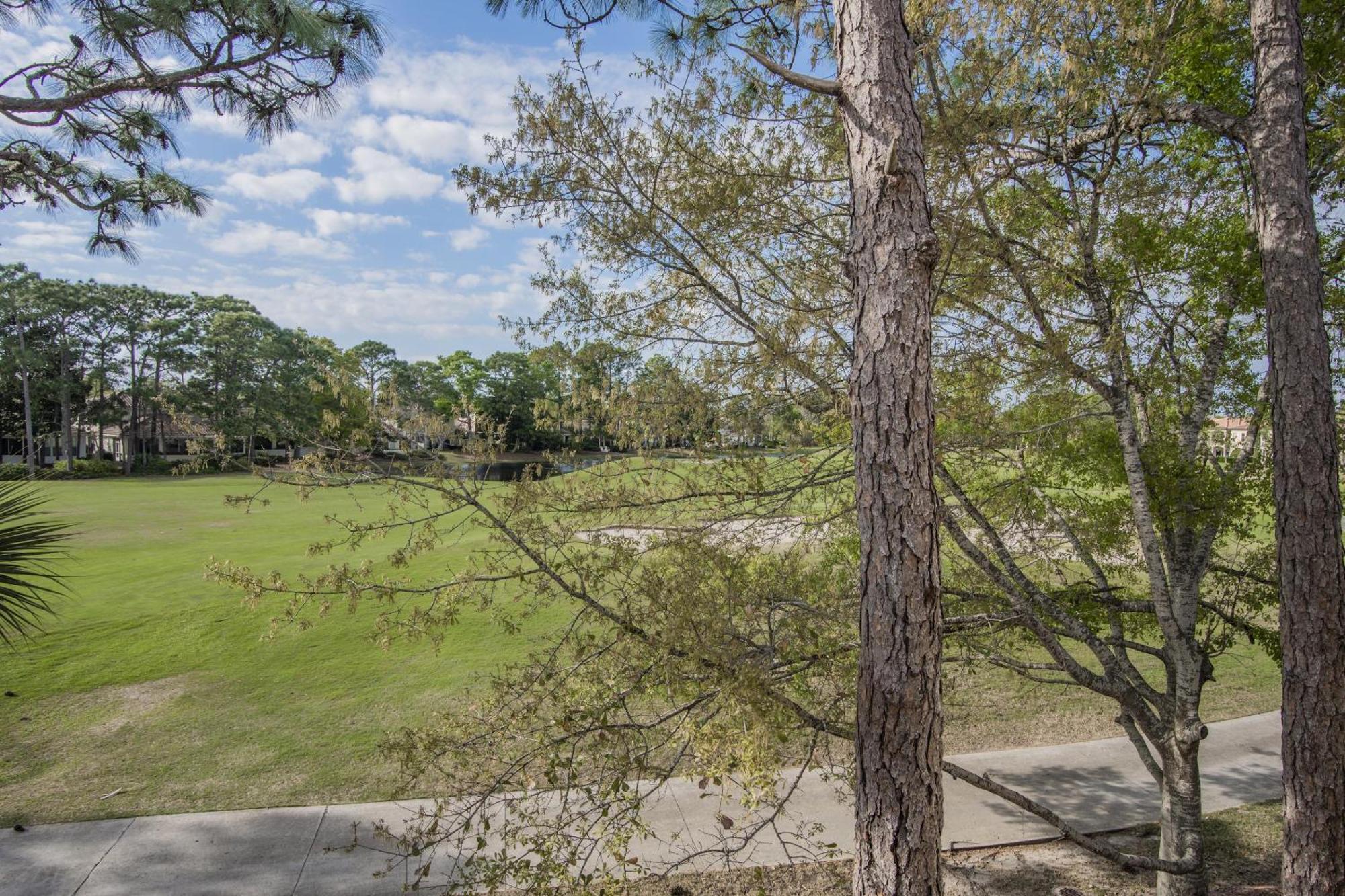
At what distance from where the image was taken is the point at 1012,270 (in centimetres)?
384

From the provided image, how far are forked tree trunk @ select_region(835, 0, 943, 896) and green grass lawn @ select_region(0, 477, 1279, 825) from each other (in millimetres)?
2179

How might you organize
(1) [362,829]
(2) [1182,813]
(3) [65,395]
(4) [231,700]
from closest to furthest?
(2) [1182,813]
(1) [362,829]
(4) [231,700]
(3) [65,395]

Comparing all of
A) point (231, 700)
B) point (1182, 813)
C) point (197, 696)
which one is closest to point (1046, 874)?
point (1182, 813)

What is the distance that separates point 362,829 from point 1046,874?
4840 millimetres

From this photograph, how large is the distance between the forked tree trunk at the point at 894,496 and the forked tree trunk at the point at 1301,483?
247 cm

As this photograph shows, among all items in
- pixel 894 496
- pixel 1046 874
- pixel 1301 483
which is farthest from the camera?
pixel 1046 874

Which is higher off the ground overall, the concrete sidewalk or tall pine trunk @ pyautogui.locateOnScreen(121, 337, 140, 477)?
tall pine trunk @ pyautogui.locateOnScreen(121, 337, 140, 477)

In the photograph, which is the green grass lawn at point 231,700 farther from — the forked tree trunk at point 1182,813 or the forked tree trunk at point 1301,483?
the forked tree trunk at point 1301,483

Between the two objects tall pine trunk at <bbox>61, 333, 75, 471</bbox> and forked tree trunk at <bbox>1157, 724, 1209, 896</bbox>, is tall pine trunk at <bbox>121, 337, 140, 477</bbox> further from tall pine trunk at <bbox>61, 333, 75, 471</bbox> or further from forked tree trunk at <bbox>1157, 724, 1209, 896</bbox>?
forked tree trunk at <bbox>1157, 724, 1209, 896</bbox>

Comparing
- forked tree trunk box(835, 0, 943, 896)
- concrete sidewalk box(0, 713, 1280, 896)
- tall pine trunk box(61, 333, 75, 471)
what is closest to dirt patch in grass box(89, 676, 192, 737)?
concrete sidewalk box(0, 713, 1280, 896)

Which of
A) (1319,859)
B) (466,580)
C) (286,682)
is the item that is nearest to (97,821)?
(286,682)

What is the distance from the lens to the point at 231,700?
25.6 feet

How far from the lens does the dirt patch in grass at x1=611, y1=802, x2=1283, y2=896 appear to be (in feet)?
15.3

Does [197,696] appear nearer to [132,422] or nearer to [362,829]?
[362,829]
